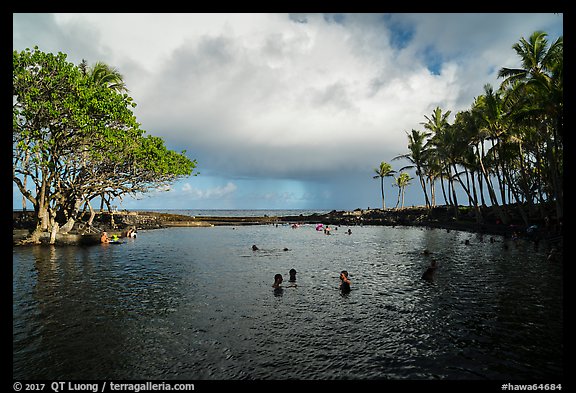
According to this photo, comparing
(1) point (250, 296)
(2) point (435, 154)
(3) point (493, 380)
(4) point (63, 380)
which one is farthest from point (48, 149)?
(2) point (435, 154)

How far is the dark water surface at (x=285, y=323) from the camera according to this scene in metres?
8.84

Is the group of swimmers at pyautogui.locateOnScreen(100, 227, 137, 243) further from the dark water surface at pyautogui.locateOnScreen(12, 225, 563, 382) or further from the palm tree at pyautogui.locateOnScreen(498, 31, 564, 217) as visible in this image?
the palm tree at pyautogui.locateOnScreen(498, 31, 564, 217)

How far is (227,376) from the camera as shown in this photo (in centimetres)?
845

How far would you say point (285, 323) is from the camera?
492 inches

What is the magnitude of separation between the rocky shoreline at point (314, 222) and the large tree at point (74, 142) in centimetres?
316

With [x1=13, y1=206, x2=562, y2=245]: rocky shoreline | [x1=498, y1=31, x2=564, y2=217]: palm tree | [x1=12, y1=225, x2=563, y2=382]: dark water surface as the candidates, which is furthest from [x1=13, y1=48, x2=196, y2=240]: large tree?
[x1=498, y1=31, x2=564, y2=217]: palm tree

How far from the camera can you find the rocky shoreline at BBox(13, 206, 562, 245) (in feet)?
121

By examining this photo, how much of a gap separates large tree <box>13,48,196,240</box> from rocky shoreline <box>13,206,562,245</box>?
10.4 ft

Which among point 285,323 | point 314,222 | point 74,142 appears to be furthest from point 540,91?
point 314,222

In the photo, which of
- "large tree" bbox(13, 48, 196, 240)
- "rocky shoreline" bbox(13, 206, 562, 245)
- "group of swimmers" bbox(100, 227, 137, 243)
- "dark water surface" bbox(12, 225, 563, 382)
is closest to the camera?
"dark water surface" bbox(12, 225, 563, 382)

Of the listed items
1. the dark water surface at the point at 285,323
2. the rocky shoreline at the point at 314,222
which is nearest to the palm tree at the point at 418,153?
the rocky shoreline at the point at 314,222

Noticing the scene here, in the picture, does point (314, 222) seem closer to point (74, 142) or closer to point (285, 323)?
point (74, 142)

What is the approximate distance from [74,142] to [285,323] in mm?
32711
